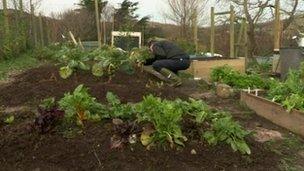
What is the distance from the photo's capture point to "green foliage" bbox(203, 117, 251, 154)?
15.8ft

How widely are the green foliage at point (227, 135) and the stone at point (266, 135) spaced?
945 mm

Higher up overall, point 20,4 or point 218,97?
point 20,4

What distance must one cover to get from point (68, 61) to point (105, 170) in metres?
5.69

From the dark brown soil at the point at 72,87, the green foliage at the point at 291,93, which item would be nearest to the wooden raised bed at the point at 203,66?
the dark brown soil at the point at 72,87

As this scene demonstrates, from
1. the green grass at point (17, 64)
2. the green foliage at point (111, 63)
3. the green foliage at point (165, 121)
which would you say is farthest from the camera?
the green grass at point (17, 64)

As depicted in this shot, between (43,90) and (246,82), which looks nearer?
(43,90)

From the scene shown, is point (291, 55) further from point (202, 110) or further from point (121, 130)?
point (121, 130)

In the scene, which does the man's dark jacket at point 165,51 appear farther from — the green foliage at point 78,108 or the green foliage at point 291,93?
the green foliage at point 78,108

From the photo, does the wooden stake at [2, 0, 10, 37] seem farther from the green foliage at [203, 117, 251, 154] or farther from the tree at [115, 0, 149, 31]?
the green foliage at [203, 117, 251, 154]

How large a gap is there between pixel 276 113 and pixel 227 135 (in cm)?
195

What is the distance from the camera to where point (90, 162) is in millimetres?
4520

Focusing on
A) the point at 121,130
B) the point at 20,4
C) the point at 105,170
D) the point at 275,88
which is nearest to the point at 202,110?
the point at 121,130

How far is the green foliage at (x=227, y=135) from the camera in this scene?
4.82 metres

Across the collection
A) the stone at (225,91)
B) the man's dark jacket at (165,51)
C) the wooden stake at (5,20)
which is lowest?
the stone at (225,91)
